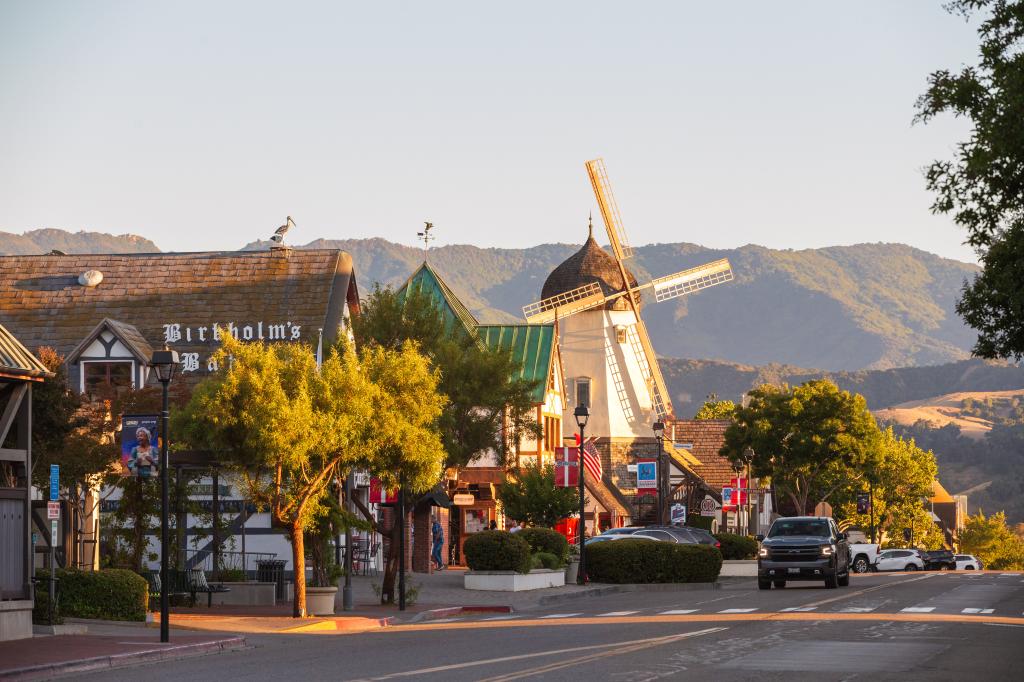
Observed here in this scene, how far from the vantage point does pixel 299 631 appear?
28.8m

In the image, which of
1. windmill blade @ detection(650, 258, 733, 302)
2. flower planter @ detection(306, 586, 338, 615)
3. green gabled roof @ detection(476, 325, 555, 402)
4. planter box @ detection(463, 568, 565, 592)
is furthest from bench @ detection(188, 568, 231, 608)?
windmill blade @ detection(650, 258, 733, 302)

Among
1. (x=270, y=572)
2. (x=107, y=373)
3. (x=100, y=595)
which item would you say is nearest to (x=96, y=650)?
(x=100, y=595)

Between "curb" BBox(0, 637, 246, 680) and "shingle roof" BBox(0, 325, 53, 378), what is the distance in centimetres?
557

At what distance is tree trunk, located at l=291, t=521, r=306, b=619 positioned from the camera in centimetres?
3134

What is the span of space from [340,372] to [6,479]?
24.2 ft

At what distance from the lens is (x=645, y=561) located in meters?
48.0

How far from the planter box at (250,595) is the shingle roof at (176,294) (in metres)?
14.0

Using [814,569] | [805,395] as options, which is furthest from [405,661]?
[805,395]

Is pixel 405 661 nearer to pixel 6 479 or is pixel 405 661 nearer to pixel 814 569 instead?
pixel 6 479

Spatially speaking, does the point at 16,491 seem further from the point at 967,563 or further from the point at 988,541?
the point at 988,541

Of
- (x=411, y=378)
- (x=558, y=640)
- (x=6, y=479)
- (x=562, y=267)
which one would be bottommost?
(x=558, y=640)

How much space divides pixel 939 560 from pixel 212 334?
174 feet

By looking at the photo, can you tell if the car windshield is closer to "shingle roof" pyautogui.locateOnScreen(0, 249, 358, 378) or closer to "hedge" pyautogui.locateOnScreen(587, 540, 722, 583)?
"hedge" pyautogui.locateOnScreen(587, 540, 722, 583)

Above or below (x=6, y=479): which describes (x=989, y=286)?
above
